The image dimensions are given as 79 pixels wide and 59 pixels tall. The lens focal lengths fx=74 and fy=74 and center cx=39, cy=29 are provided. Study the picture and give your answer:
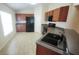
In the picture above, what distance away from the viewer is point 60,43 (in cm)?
102

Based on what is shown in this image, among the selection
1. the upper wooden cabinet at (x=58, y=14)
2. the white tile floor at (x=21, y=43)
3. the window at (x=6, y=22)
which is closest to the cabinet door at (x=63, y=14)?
the upper wooden cabinet at (x=58, y=14)

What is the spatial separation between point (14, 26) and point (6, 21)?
14 cm

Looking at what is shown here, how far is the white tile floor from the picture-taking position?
1.09 meters

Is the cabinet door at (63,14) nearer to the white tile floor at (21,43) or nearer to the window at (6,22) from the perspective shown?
the white tile floor at (21,43)

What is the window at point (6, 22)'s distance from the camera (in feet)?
2.79

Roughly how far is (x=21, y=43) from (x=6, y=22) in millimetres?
481

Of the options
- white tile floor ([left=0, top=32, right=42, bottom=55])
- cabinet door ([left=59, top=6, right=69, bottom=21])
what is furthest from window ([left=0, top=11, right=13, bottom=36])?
cabinet door ([left=59, top=6, right=69, bottom=21])

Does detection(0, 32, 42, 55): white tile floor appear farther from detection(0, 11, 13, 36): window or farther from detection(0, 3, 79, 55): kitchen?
detection(0, 11, 13, 36): window

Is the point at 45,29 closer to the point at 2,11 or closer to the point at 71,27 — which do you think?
the point at 71,27

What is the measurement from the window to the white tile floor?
181 millimetres

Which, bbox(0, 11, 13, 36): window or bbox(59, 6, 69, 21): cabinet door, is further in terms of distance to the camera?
bbox(59, 6, 69, 21): cabinet door

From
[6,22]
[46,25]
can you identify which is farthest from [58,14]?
[6,22]
